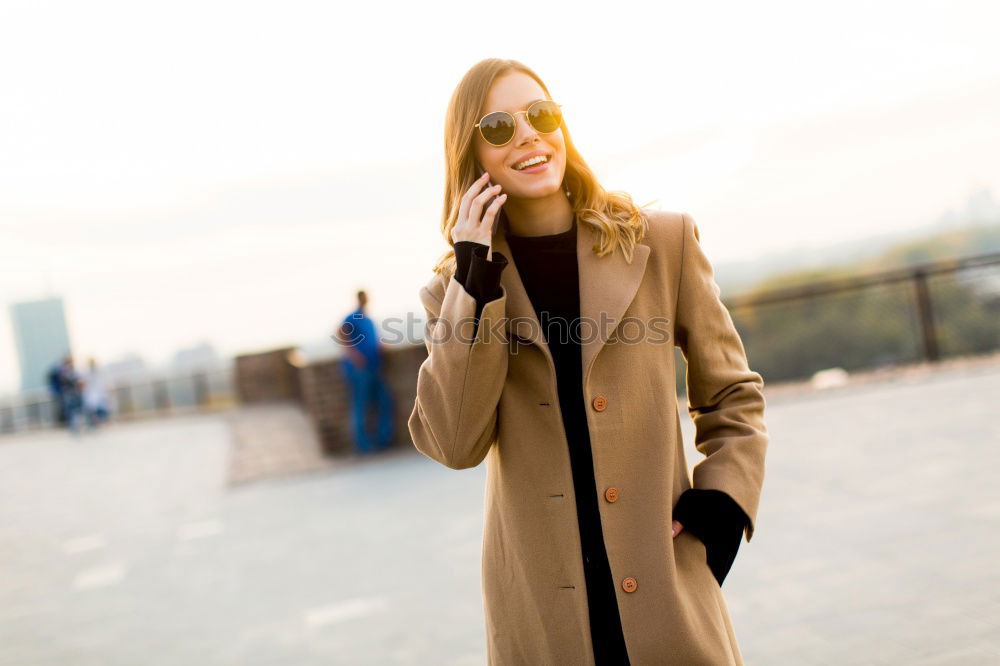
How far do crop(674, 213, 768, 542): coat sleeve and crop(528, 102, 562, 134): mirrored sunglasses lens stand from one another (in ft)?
1.22

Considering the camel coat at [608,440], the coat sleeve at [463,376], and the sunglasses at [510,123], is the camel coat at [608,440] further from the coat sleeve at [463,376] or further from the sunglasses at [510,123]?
the sunglasses at [510,123]

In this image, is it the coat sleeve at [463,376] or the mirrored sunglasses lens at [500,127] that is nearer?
the coat sleeve at [463,376]

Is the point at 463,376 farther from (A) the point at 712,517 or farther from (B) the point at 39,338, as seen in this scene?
(B) the point at 39,338

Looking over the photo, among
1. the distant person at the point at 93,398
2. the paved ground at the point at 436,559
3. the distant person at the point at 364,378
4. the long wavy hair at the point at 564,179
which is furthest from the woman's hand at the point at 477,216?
the distant person at the point at 93,398

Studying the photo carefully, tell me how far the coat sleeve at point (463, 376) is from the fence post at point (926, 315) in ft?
32.8

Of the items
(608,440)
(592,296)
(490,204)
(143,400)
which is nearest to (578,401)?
(608,440)

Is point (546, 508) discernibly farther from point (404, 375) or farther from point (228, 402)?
point (228, 402)

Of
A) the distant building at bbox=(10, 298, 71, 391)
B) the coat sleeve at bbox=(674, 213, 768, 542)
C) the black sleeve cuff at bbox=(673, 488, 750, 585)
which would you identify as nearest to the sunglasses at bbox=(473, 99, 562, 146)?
the coat sleeve at bbox=(674, 213, 768, 542)

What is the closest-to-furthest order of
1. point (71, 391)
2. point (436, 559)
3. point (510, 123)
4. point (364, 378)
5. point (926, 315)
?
point (510, 123) < point (436, 559) < point (364, 378) < point (926, 315) < point (71, 391)

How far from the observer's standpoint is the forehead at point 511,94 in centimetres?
188

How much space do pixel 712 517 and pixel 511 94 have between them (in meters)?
0.99

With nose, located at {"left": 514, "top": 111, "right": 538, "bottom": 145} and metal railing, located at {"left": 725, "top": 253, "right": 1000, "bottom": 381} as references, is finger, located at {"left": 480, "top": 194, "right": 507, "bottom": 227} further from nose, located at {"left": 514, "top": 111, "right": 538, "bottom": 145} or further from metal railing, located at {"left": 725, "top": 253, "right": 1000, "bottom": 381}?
metal railing, located at {"left": 725, "top": 253, "right": 1000, "bottom": 381}

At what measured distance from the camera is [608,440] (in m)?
1.75

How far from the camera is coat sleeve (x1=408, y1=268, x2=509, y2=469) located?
1.73 meters
